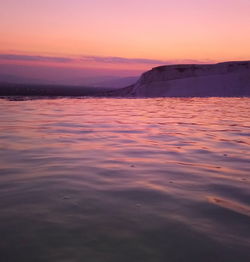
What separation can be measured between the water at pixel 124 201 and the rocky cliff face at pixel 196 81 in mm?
23170

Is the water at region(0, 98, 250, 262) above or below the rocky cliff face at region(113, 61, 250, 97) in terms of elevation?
below

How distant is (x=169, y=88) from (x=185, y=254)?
1092 inches

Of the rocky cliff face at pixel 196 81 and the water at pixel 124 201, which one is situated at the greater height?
the rocky cliff face at pixel 196 81

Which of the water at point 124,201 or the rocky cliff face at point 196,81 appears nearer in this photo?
the water at point 124,201

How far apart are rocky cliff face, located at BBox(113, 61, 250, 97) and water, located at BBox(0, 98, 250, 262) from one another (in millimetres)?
23170

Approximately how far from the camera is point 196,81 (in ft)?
93.7

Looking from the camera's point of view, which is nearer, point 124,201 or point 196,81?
point 124,201

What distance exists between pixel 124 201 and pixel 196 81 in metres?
27.1

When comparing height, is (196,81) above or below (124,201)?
above

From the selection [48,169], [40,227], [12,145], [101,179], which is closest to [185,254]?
[40,227]

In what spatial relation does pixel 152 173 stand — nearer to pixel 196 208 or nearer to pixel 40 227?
pixel 196 208

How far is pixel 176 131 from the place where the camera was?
22.5 ft

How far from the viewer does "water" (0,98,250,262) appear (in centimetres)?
192

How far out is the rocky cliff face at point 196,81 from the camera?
27.4 meters
